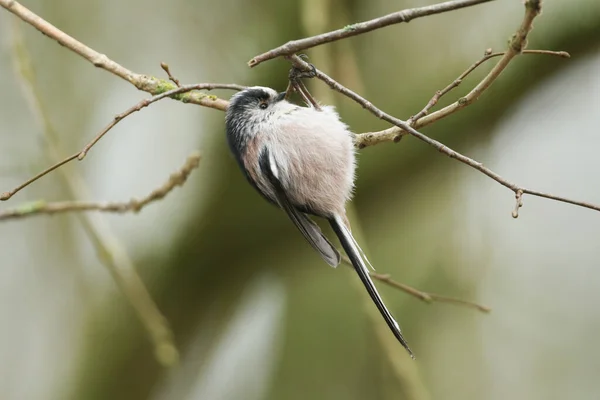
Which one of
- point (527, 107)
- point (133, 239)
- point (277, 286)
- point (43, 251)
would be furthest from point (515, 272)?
point (43, 251)

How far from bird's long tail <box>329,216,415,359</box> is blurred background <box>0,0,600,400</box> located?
1.09m

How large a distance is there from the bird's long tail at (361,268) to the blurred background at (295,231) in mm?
1090

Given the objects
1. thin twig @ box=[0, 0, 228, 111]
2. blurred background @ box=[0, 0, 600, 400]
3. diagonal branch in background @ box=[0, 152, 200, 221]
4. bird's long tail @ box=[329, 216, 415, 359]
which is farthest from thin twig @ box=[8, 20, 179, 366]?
bird's long tail @ box=[329, 216, 415, 359]

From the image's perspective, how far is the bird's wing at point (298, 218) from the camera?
1.35 meters

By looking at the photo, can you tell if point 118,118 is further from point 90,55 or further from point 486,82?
point 486,82

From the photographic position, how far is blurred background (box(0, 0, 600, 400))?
2594 mm

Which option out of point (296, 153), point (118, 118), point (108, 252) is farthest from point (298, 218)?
point (108, 252)

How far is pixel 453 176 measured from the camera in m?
2.88

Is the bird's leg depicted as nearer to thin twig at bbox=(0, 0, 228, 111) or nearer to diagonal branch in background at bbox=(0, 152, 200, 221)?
thin twig at bbox=(0, 0, 228, 111)

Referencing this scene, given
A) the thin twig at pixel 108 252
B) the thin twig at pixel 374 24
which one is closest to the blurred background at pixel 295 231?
the thin twig at pixel 108 252

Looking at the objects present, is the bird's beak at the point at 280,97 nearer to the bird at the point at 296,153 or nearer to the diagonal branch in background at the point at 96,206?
the bird at the point at 296,153

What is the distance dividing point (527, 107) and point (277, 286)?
1.28 metres

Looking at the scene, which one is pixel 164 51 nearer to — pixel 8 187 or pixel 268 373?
pixel 8 187

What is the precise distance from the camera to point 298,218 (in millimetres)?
1407
